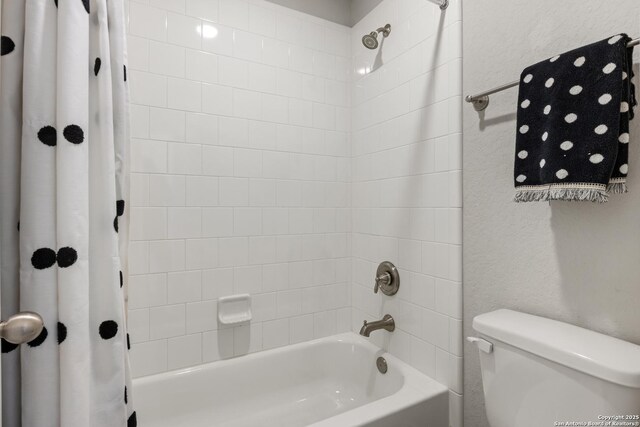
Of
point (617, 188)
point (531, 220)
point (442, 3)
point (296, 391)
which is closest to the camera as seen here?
point (617, 188)

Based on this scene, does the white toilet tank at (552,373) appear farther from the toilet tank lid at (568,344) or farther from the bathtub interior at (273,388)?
the bathtub interior at (273,388)

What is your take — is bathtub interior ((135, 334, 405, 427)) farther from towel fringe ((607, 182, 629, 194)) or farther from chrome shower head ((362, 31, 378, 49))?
chrome shower head ((362, 31, 378, 49))

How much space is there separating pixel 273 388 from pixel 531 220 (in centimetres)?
149

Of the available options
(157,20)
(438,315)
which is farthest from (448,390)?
(157,20)

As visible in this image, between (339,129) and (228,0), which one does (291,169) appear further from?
(228,0)

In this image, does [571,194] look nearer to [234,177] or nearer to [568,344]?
[568,344]

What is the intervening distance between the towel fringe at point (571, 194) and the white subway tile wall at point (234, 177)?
1137mm

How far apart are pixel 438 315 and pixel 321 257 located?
0.75 meters

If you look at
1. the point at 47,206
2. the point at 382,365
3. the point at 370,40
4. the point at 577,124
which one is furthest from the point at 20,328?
the point at 370,40

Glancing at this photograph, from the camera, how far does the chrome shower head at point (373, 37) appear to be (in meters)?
1.66

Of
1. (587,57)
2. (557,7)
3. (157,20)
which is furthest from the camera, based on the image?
(157,20)

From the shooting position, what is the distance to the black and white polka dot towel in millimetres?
850

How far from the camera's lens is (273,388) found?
181 centimetres

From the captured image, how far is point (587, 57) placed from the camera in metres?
0.91
